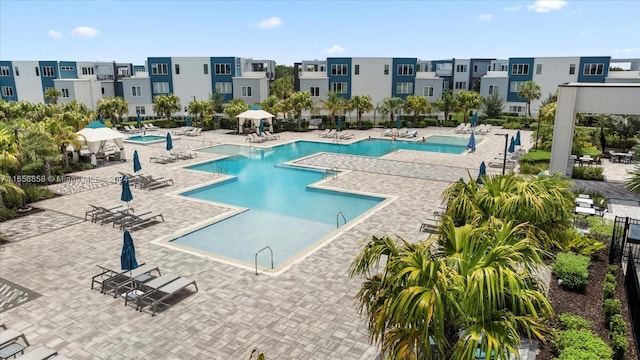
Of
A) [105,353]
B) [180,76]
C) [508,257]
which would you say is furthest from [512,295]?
[180,76]

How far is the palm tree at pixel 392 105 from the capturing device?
4841 cm

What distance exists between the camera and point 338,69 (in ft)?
178

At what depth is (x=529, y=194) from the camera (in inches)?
375

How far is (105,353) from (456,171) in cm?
2259

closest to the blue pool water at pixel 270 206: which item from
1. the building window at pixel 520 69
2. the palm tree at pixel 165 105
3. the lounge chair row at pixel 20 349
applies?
the lounge chair row at pixel 20 349

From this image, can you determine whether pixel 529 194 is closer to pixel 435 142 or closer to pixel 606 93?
pixel 606 93

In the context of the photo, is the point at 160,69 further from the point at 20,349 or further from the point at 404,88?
the point at 20,349

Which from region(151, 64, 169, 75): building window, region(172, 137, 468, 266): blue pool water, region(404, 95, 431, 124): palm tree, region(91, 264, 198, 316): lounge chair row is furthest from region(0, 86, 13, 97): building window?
region(91, 264, 198, 316): lounge chair row

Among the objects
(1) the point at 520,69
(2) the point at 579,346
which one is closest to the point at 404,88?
(1) the point at 520,69

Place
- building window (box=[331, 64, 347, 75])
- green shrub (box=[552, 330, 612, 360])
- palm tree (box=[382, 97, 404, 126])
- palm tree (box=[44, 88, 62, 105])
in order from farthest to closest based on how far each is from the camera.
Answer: palm tree (box=[44, 88, 62, 105]) < building window (box=[331, 64, 347, 75]) < palm tree (box=[382, 97, 404, 126]) < green shrub (box=[552, 330, 612, 360])

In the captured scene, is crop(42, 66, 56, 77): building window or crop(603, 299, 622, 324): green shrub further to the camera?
crop(42, 66, 56, 77): building window

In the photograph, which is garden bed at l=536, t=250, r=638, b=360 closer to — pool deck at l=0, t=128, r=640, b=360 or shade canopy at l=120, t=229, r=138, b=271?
pool deck at l=0, t=128, r=640, b=360

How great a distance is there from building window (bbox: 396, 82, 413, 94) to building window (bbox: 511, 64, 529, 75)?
13.9m

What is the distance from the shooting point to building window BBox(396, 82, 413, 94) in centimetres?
5409
